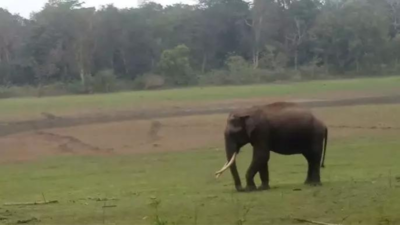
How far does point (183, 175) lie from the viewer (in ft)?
56.3

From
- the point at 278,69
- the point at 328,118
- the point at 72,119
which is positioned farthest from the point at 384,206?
the point at 278,69

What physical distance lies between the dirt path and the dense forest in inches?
648

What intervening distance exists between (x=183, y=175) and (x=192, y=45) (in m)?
44.8

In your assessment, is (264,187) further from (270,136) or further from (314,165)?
(314,165)

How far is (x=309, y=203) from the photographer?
969 cm

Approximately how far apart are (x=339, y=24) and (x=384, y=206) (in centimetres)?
5098

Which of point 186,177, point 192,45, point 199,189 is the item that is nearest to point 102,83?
point 192,45

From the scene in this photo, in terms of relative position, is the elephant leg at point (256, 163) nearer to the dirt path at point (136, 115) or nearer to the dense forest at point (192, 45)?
the dirt path at point (136, 115)

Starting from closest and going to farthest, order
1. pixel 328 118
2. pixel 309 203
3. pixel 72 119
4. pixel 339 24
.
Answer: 1. pixel 309 203
2. pixel 328 118
3. pixel 72 119
4. pixel 339 24

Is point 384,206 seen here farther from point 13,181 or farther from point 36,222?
point 13,181

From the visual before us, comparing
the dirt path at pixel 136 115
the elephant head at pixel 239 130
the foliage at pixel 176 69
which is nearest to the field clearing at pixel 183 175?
the elephant head at pixel 239 130

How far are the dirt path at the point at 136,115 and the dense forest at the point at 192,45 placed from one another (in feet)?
54.0

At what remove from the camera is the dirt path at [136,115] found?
30.2m

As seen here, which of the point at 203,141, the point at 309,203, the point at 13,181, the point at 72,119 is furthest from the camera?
the point at 72,119
